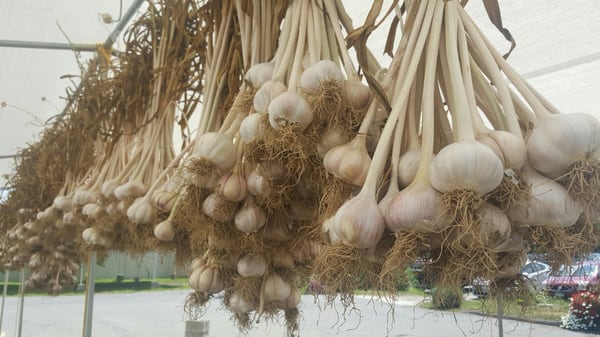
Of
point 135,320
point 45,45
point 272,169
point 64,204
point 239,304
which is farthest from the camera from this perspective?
point 135,320

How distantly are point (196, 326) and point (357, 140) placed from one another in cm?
127

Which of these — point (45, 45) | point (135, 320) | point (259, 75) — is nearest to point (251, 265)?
point (259, 75)

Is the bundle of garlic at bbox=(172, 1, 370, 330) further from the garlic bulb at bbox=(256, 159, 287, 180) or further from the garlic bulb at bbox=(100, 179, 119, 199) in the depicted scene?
the garlic bulb at bbox=(100, 179, 119, 199)

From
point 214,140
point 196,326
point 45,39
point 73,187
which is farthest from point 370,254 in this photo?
point 45,39

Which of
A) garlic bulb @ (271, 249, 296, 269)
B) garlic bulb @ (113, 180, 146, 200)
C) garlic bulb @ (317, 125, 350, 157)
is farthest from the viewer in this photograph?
garlic bulb @ (113, 180, 146, 200)

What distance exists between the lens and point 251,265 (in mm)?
703

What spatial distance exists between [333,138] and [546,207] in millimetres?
198

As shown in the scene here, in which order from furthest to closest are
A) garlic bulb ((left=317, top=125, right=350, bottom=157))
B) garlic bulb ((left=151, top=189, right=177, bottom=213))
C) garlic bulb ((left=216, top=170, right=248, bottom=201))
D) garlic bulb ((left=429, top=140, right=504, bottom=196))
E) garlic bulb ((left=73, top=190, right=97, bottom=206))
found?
1. garlic bulb ((left=73, top=190, right=97, bottom=206))
2. garlic bulb ((left=151, top=189, right=177, bottom=213))
3. garlic bulb ((left=216, top=170, right=248, bottom=201))
4. garlic bulb ((left=317, top=125, right=350, bottom=157))
5. garlic bulb ((left=429, top=140, right=504, bottom=196))

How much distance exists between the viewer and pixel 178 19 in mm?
1093

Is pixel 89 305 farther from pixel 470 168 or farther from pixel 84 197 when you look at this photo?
pixel 470 168

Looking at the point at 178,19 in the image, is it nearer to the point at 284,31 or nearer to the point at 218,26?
the point at 218,26

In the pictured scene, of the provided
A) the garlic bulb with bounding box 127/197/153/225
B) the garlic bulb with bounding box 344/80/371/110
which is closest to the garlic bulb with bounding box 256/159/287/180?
the garlic bulb with bounding box 344/80/371/110

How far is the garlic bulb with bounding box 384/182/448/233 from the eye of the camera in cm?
35

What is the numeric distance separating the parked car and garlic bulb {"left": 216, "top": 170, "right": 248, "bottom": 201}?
291mm
